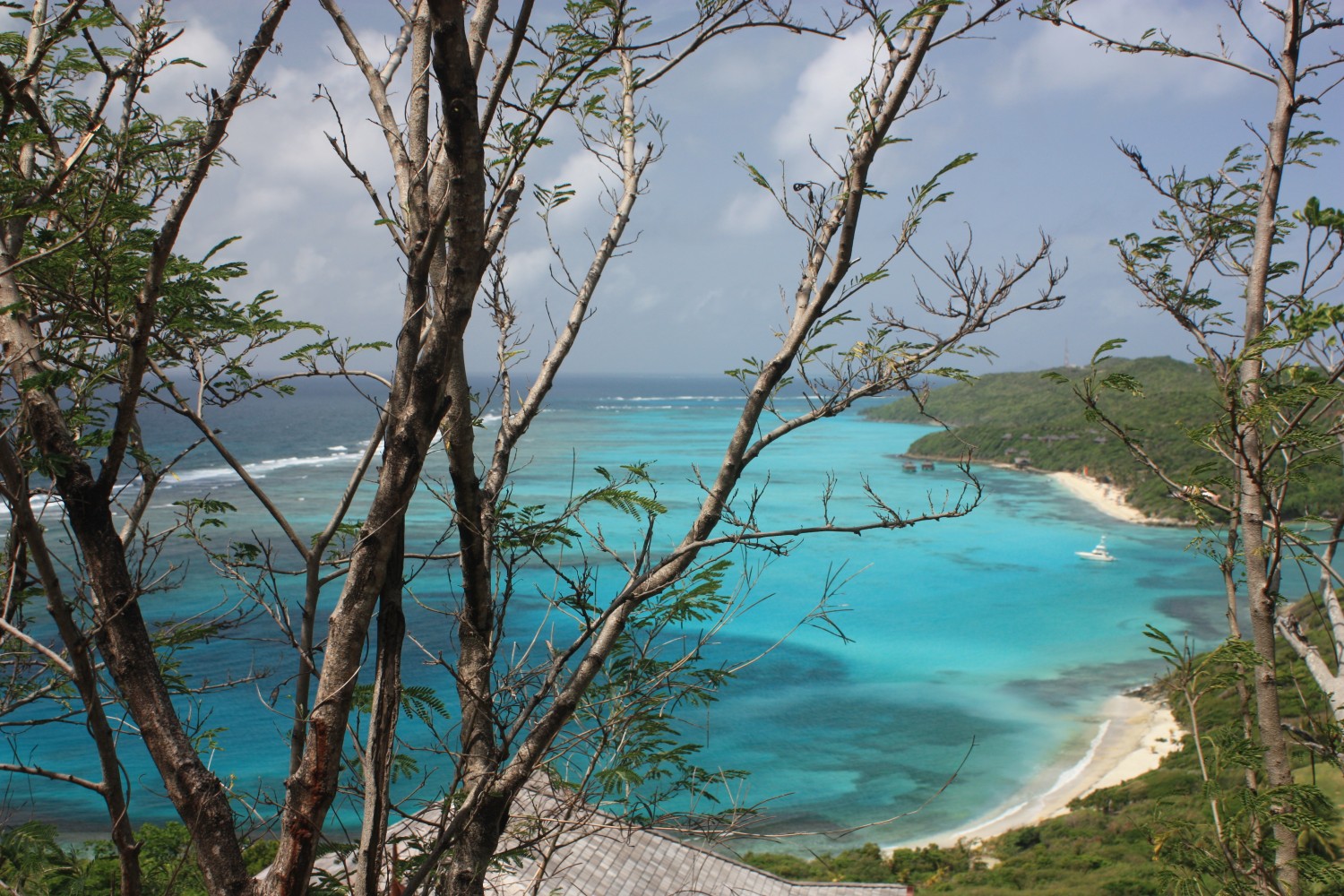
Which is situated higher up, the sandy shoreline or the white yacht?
the white yacht

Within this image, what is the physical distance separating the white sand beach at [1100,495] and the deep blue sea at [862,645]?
4.42ft

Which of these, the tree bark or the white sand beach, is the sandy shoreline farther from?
the white sand beach

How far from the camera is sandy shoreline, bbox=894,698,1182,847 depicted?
52.6 ft

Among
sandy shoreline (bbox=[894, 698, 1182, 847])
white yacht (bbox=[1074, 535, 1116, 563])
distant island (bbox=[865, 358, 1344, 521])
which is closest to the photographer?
sandy shoreline (bbox=[894, 698, 1182, 847])

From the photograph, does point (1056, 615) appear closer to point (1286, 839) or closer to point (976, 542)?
point (976, 542)

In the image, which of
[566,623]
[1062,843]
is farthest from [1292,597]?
[566,623]

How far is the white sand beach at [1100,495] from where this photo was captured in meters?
43.3

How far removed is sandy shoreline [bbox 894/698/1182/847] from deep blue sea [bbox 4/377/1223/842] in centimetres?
27

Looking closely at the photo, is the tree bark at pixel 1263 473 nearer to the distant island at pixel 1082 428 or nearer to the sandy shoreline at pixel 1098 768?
the sandy shoreline at pixel 1098 768

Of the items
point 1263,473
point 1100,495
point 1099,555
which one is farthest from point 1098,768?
point 1100,495

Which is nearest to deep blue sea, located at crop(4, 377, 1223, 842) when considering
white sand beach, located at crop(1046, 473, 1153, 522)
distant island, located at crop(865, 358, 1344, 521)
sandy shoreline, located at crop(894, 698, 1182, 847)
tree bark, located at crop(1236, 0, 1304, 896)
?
sandy shoreline, located at crop(894, 698, 1182, 847)

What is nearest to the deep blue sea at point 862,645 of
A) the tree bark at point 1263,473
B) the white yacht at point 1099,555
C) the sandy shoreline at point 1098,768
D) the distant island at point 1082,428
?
the sandy shoreline at point 1098,768

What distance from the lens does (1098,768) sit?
18.0 metres

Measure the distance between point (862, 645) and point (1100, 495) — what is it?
1122 inches
